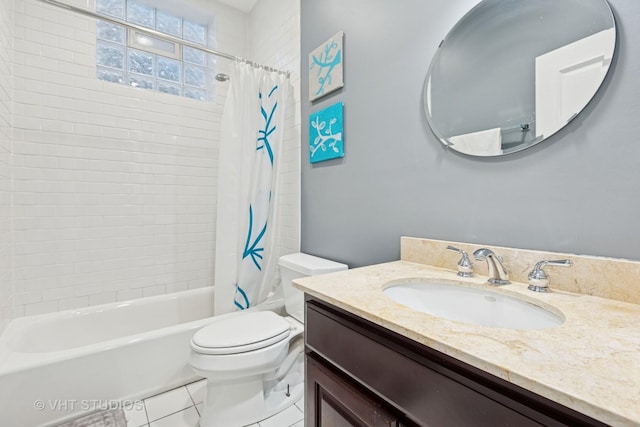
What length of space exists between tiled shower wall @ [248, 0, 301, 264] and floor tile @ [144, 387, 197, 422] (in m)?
1.06

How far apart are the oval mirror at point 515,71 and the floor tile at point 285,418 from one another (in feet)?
4.86

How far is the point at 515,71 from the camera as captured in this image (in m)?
0.95

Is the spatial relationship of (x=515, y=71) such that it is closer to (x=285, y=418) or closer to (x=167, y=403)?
(x=285, y=418)

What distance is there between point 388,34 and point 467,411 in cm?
147

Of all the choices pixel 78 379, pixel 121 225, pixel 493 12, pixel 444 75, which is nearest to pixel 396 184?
pixel 444 75

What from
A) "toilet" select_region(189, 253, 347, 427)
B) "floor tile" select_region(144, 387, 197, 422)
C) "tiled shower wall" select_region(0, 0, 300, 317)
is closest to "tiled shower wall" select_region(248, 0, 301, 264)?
"tiled shower wall" select_region(0, 0, 300, 317)

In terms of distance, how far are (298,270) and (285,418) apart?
74 cm

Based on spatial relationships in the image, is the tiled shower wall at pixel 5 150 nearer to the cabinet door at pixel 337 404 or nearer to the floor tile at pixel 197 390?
the floor tile at pixel 197 390

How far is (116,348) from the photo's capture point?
4.67ft

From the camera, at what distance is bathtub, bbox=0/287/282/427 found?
126 centimetres

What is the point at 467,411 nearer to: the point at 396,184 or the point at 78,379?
the point at 396,184

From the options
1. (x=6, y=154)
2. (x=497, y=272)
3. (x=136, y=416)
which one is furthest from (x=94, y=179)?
(x=497, y=272)

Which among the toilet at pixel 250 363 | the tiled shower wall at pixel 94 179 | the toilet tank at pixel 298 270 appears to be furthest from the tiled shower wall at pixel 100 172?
the toilet at pixel 250 363

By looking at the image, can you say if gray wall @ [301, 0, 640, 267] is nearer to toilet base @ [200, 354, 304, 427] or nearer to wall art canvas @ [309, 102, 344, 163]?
wall art canvas @ [309, 102, 344, 163]
